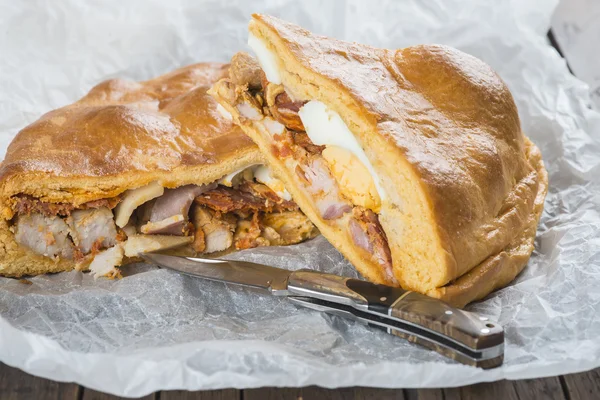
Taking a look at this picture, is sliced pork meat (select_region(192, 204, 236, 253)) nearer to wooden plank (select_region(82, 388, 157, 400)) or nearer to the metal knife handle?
the metal knife handle

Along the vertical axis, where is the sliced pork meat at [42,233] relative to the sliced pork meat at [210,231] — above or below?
above

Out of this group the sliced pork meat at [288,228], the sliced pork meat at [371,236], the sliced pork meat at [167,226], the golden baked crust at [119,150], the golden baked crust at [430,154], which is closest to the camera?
the golden baked crust at [430,154]

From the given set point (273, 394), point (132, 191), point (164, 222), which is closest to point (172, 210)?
point (164, 222)

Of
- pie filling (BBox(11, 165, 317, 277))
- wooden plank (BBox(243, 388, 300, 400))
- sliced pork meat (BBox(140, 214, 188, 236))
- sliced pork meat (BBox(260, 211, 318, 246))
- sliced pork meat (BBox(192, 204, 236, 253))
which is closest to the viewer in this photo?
wooden plank (BBox(243, 388, 300, 400))

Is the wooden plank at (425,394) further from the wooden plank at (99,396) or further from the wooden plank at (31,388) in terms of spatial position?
the wooden plank at (31,388)

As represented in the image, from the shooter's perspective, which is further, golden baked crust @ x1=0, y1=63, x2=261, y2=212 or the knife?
golden baked crust @ x1=0, y1=63, x2=261, y2=212

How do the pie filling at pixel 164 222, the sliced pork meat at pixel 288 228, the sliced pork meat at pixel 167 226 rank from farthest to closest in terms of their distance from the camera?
the sliced pork meat at pixel 288 228
the sliced pork meat at pixel 167 226
the pie filling at pixel 164 222

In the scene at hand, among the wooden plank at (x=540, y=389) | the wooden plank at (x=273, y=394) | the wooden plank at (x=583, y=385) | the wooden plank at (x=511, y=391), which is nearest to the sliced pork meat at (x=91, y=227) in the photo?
the wooden plank at (x=273, y=394)

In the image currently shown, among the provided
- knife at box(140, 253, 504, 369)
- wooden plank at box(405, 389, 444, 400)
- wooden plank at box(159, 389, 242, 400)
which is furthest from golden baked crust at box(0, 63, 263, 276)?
wooden plank at box(405, 389, 444, 400)
